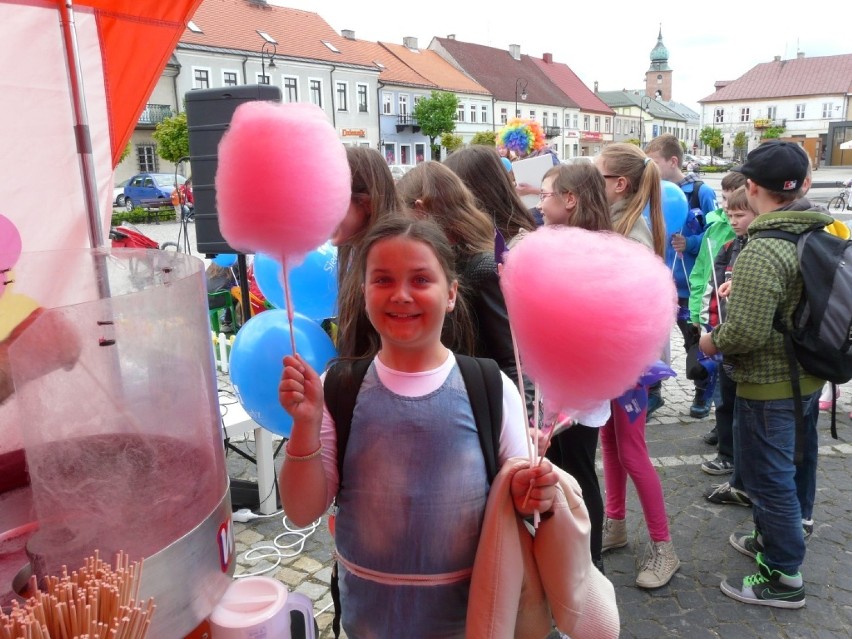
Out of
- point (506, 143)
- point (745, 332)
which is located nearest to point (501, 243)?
point (745, 332)

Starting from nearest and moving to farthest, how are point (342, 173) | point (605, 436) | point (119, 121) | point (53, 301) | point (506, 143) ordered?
point (342, 173) < point (53, 301) < point (119, 121) < point (605, 436) < point (506, 143)

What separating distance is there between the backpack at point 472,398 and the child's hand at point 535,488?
15 cm

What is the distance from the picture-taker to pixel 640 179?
3.12 m

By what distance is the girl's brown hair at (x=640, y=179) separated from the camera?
3.07 meters

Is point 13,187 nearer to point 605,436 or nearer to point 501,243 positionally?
point 501,243

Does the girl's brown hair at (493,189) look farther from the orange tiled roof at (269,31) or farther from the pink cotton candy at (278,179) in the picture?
the orange tiled roof at (269,31)

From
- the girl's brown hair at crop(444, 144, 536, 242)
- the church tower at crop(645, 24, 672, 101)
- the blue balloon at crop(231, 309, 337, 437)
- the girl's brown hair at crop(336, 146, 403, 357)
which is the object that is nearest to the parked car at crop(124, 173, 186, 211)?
the blue balloon at crop(231, 309, 337, 437)

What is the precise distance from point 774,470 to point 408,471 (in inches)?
68.8

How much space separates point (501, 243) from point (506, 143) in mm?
5563

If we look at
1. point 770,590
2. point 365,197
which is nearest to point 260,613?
point 365,197

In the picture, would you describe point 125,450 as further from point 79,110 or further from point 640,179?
point 640,179

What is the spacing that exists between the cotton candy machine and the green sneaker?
225 cm

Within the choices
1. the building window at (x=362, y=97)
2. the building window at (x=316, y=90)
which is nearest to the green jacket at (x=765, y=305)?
the building window at (x=316, y=90)

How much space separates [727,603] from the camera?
2.53 meters
